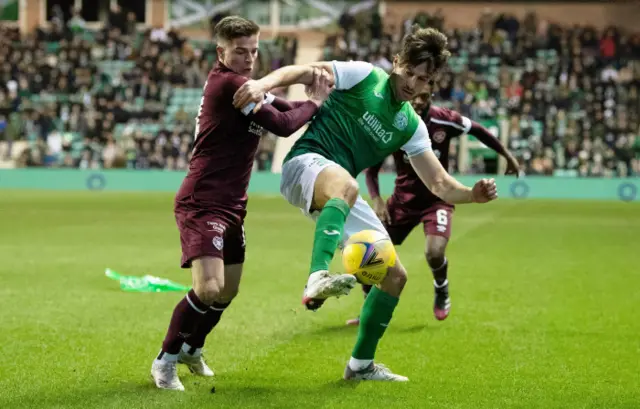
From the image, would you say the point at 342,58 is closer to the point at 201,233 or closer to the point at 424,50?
the point at 424,50

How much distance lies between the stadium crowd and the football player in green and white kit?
22.6 meters

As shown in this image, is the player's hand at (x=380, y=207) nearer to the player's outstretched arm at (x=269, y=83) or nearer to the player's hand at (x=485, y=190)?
the player's hand at (x=485, y=190)

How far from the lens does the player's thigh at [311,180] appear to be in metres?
5.48

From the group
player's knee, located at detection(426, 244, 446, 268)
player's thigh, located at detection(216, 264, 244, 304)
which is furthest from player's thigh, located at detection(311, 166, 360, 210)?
player's knee, located at detection(426, 244, 446, 268)

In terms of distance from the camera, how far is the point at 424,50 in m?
5.75

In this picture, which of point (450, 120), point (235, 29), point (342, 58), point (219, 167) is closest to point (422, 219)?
point (450, 120)

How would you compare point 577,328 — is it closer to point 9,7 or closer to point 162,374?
point 162,374

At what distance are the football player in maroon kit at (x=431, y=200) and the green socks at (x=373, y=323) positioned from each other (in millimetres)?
2803

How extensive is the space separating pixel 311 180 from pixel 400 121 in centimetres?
76

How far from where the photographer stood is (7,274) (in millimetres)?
11445

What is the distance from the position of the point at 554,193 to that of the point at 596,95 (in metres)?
6.11

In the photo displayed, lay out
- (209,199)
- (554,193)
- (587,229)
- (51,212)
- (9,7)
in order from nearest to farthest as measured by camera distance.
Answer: (209,199), (587,229), (51,212), (554,193), (9,7)

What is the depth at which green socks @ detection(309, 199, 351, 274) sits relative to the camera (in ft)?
17.0

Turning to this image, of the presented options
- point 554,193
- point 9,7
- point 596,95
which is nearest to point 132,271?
point 554,193
